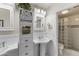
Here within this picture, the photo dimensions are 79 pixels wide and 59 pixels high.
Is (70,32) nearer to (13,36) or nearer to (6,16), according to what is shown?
(13,36)

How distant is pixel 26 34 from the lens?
58.1 inches

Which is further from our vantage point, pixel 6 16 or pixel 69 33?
pixel 69 33

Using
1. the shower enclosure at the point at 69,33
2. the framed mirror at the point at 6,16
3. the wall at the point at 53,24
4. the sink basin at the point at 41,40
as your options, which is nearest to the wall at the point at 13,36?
the framed mirror at the point at 6,16

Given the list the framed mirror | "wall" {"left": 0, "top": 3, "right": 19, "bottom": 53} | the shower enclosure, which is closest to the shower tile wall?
the shower enclosure

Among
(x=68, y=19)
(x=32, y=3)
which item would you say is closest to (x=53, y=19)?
(x=68, y=19)

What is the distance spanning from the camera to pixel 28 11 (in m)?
1.46

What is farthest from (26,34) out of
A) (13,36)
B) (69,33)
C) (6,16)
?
(69,33)

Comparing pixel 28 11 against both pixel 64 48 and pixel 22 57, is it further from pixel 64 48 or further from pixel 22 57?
pixel 64 48

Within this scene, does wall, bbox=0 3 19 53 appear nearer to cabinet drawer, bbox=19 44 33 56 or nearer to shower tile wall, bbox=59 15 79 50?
cabinet drawer, bbox=19 44 33 56

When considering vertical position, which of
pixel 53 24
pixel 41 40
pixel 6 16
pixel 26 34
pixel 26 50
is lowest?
pixel 26 50

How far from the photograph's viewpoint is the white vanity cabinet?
145cm

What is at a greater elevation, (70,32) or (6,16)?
(6,16)

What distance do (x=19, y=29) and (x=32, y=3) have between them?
0.49m

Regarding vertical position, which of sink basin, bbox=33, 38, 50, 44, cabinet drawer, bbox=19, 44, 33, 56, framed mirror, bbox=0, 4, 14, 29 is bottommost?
cabinet drawer, bbox=19, 44, 33, 56
